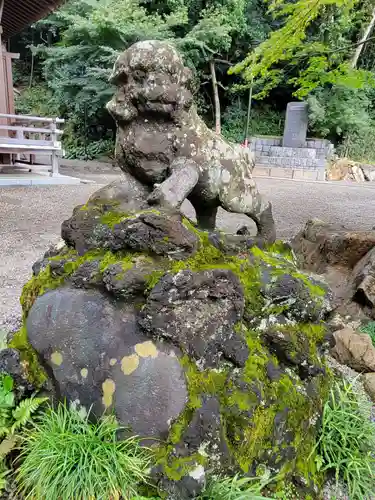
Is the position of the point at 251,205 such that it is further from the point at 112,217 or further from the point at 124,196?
the point at 112,217

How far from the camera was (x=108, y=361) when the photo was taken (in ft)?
5.58

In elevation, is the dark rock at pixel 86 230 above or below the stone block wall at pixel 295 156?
above

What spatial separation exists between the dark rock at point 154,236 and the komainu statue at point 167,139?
0.85ft

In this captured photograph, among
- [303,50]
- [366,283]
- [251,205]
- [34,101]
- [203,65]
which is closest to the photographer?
[251,205]

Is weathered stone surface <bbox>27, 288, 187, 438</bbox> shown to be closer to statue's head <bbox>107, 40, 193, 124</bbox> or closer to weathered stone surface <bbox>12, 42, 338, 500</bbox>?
weathered stone surface <bbox>12, 42, 338, 500</bbox>

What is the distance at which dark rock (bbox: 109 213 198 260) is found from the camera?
5.96 ft

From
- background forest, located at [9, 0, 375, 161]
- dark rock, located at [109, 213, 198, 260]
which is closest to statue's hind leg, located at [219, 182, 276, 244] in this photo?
dark rock, located at [109, 213, 198, 260]

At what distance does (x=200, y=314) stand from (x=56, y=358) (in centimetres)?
64

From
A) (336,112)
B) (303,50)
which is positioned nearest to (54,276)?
(303,50)

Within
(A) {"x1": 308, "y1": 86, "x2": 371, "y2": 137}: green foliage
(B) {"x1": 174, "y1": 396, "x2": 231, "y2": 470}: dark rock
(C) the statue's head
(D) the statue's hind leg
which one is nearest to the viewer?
(B) {"x1": 174, "y1": 396, "x2": 231, "y2": 470}: dark rock

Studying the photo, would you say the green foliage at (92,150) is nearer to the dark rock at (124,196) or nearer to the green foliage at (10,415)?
the dark rock at (124,196)

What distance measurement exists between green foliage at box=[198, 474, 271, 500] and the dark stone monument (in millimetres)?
15747

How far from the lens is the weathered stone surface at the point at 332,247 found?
4.25 meters

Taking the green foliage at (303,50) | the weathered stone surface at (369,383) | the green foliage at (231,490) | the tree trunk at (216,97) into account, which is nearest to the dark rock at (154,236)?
the green foliage at (231,490)
